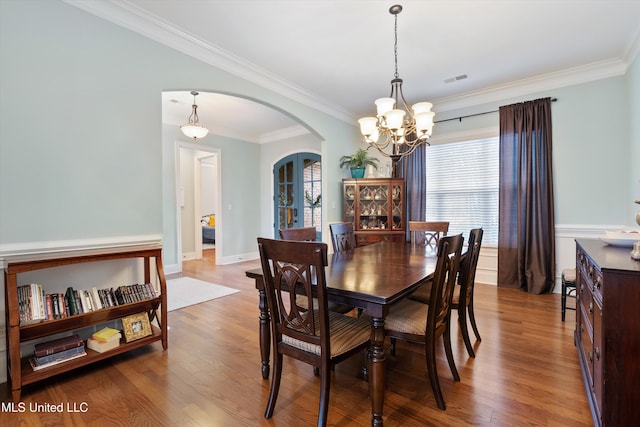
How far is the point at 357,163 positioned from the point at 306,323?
146 inches

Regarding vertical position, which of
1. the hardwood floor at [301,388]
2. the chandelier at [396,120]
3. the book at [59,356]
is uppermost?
the chandelier at [396,120]

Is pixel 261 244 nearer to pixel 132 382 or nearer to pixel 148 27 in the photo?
pixel 132 382

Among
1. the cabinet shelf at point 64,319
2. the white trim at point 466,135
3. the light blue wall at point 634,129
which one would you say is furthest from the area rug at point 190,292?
the light blue wall at point 634,129

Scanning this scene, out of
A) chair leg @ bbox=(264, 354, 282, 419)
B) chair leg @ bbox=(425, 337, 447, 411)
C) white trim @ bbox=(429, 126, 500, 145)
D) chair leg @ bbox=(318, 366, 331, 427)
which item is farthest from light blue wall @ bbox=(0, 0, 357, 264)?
white trim @ bbox=(429, 126, 500, 145)

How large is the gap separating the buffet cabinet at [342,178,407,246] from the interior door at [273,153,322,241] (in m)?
1.12

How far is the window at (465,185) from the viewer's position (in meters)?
4.33

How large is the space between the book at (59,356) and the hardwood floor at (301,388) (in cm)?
17

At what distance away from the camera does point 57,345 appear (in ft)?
6.61

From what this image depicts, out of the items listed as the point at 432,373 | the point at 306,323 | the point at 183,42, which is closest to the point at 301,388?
the point at 306,323

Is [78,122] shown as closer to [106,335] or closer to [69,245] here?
[69,245]

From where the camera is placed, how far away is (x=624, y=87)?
344 cm

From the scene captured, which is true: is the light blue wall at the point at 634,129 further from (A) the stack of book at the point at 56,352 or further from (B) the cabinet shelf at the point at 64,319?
(A) the stack of book at the point at 56,352

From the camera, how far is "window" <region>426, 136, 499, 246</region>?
14.2 ft

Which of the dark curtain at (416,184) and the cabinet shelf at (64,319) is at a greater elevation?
the dark curtain at (416,184)
